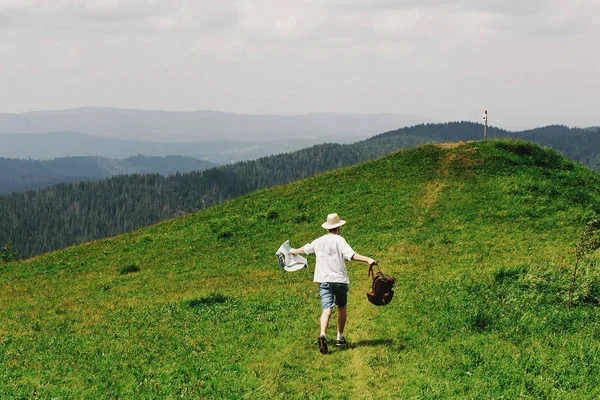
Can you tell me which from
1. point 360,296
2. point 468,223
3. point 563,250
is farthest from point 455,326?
point 468,223

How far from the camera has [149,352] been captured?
1449cm

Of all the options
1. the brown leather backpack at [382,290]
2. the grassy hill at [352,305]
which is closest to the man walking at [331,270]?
the brown leather backpack at [382,290]

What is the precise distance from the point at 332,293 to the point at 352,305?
588 cm

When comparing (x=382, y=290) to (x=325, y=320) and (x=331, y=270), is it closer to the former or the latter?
(x=331, y=270)

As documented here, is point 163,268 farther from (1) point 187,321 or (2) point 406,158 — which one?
(2) point 406,158

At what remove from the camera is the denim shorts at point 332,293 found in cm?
1323

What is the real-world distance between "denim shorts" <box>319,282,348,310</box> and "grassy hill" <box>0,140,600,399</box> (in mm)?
1439

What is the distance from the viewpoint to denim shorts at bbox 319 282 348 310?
43.4ft

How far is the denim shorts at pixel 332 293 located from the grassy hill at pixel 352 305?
144 centimetres

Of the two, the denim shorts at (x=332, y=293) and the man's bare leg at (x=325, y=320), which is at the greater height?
the denim shorts at (x=332, y=293)

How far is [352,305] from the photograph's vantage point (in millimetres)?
18922

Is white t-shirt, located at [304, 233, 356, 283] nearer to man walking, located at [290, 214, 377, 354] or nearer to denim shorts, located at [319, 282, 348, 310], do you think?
man walking, located at [290, 214, 377, 354]

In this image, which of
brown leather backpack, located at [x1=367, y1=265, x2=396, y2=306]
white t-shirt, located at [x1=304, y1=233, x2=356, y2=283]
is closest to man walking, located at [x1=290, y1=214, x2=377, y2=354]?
white t-shirt, located at [x1=304, y1=233, x2=356, y2=283]

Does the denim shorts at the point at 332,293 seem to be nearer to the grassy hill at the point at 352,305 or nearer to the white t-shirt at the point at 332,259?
the white t-shirt at the point at 332,259
